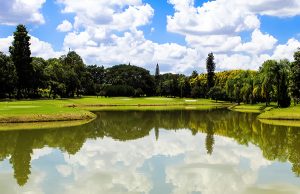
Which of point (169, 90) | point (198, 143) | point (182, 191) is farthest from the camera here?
point (169, 90)

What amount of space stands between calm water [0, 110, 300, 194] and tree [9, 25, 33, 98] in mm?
61971

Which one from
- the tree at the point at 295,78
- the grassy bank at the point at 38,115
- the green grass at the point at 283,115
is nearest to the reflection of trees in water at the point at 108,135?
the grassy bank at the point at 38,115

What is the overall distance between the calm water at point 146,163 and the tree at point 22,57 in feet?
203

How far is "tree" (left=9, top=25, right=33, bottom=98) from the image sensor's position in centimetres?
10481

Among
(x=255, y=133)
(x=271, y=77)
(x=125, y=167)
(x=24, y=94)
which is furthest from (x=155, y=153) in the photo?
(x=24, y=94)

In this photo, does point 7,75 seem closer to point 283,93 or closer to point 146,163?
point 283,93

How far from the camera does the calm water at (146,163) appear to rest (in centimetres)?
2130

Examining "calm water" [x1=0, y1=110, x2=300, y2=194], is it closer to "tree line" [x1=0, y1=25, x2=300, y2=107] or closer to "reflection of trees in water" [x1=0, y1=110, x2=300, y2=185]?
"reflection of trees in water" [x1=0, y1=110, x2=300, y2=185]

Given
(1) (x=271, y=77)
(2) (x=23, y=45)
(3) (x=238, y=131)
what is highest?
(2) (x=23, y=45)

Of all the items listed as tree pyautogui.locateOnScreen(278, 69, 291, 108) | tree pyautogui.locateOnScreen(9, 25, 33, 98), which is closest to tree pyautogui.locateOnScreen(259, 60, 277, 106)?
tree pyautogui.locateOnScreen(278, 69, 291, 108)

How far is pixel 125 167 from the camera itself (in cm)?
2642

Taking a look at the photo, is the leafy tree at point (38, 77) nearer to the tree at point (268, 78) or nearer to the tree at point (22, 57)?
the tree at point (22, 57)

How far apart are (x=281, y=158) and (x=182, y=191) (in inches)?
539

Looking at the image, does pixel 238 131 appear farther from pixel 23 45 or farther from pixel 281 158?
pixel 23 45
